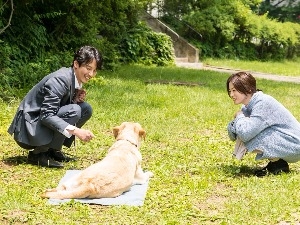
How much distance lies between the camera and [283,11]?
3281 centimetres

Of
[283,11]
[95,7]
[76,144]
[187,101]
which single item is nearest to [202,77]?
[95,7]

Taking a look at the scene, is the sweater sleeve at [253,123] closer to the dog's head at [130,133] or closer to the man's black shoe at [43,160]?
the dog's head at [130,133]

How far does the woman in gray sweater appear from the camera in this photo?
19.8ft

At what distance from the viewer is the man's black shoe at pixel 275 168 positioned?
6201mm

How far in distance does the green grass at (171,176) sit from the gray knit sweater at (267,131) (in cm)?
30

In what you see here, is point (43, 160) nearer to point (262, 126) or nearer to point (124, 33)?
point (262, 126)

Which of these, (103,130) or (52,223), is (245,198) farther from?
(103,130)

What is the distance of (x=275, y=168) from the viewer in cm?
623

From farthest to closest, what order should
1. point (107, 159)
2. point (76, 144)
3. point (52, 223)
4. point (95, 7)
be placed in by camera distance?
point (95, 7)
point (76, 144)
point (107, 159)
point (52, 223)

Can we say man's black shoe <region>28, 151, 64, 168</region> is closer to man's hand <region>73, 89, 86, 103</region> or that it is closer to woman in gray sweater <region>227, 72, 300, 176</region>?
man's hand <region>73, 89, 86, 103</region>

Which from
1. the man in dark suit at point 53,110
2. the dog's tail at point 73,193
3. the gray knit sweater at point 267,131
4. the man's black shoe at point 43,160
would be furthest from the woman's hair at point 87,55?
the gray knit sweater at point 267,131

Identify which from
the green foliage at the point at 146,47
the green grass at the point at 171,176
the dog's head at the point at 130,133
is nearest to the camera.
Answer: the green grass at the point at 171,176

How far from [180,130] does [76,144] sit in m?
1.94

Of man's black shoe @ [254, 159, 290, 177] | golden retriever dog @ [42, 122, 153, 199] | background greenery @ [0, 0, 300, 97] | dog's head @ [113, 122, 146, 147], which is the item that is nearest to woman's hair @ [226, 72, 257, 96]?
man's black shoe @ [254, 159, 290, 177]
